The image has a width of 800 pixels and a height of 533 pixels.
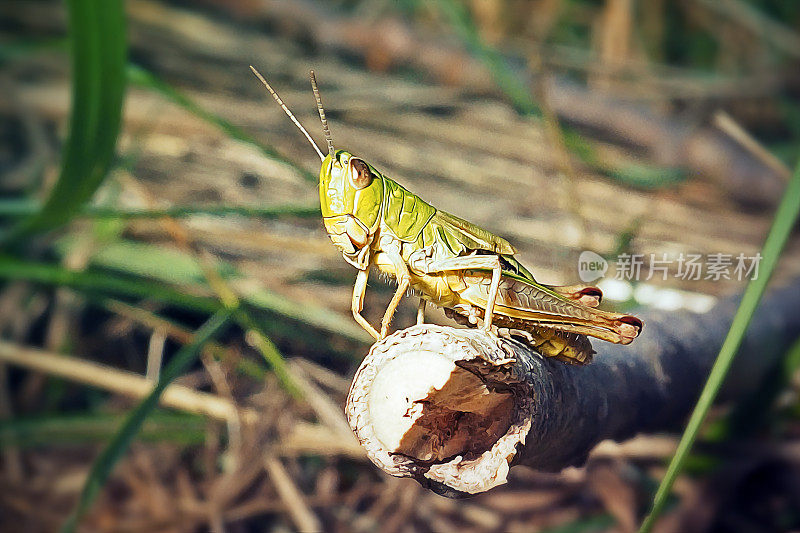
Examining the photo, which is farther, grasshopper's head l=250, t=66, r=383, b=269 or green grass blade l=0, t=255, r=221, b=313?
green grass blade l=0, t=255, r=221, b=313

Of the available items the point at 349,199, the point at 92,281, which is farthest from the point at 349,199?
the point at 92,281

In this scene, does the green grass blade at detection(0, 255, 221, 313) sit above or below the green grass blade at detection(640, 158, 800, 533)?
below

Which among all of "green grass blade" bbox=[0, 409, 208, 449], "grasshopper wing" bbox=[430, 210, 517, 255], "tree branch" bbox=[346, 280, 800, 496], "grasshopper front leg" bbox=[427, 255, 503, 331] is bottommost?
"green grass blade" bbox=[0, 409, 208, 449]

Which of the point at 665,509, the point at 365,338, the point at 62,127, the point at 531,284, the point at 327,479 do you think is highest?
the point at 531,284

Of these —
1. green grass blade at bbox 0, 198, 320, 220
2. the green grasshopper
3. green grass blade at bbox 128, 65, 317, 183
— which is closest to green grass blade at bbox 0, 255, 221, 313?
green grass blade at bbox 0, 198, 320, 220

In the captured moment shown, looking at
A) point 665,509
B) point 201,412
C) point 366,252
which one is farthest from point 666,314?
point 201,412

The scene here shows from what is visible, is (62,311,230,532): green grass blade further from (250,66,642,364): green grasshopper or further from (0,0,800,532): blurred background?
(250,66,642,364): green grasshopper

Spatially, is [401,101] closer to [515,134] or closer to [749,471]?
[515,134]

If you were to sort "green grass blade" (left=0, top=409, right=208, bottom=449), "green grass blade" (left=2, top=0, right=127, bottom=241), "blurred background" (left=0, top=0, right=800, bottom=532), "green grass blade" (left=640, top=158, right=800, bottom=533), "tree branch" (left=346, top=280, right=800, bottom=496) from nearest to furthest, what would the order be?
1. "tree branch" (left=346, top=280, right=800, bottom=496)
2. "green grass blade" (left=640, top=158, right=800, bottom=533)
3. "green grass blade" (left=2, top=0, right=127, bottom=241)
4. "blurred background" (left=0, top=0, right=800, bottom=532)
5. "green grass blade" (left=0, top=409, right=208, bottom=449)
